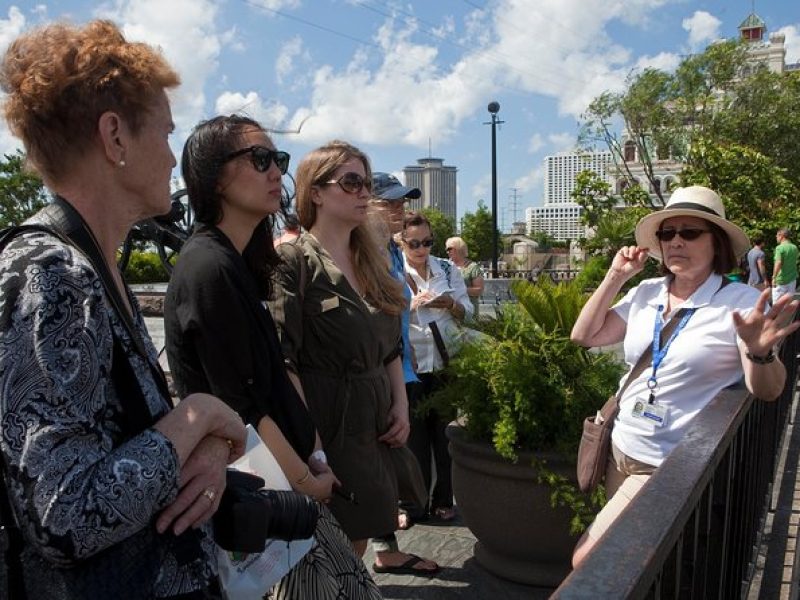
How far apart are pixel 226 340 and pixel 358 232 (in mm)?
1182

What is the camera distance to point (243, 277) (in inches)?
91.6

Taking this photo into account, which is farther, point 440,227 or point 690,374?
point 440,227

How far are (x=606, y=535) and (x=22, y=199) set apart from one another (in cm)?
5250

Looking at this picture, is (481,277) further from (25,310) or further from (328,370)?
(25,310)

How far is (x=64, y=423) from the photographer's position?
1295mm

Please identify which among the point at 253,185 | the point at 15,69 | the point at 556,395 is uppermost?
the point at 15,69

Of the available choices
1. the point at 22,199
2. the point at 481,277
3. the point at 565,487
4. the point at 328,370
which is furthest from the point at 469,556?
the point at 22,199

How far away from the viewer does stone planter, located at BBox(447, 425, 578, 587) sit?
3.56 metres

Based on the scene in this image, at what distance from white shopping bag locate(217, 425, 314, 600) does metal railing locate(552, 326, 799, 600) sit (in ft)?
2.81

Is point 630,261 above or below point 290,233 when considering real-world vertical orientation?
below

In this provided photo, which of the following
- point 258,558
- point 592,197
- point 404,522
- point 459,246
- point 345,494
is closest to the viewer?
point 258,558

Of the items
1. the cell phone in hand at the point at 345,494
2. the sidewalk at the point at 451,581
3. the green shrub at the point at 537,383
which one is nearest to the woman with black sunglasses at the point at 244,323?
the cell phone in hand at the point at 345,494

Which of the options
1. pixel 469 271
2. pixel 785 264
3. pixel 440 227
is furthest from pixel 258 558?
pixel 440 227

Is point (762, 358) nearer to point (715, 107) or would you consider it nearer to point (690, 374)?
point (690, 374)
